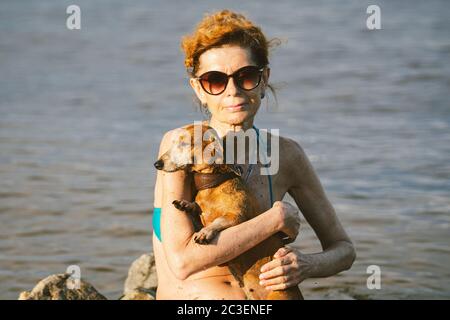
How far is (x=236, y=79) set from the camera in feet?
14.6

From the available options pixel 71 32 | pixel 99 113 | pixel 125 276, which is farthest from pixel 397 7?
pixel 125 276

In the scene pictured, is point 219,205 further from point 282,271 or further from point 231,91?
point 231,91

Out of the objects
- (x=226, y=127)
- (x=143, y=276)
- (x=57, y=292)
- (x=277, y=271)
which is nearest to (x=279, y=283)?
(x=277, y=271)

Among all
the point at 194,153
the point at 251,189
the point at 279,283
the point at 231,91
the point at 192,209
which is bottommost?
the point at 279,283

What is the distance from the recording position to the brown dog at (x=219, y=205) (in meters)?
4.23

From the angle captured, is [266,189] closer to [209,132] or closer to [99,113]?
[209,132]

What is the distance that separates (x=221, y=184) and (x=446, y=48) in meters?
12.7

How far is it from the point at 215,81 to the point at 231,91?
0.10 m

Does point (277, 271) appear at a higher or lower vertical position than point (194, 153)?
lower

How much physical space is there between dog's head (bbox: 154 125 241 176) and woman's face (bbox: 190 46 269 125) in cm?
19

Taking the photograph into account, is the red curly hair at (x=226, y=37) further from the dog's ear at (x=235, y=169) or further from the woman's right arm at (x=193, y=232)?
the woman's right arm at (x=193, y=232)

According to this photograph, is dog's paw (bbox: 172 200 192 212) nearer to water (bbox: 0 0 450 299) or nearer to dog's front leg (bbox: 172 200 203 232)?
dog's front leg (bbox: 172 200 203 232)

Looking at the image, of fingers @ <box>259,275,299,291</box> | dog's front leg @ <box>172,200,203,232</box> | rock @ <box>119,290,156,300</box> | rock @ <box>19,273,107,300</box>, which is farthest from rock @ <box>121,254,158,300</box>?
fingers @ <box>259,275,299,291</box>

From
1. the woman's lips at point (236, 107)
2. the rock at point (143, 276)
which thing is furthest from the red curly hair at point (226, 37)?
the rock at point (143, 276)
